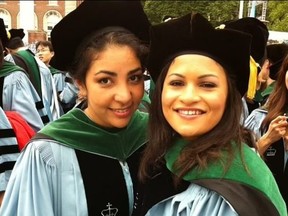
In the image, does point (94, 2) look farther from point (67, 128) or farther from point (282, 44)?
point (282, 44)

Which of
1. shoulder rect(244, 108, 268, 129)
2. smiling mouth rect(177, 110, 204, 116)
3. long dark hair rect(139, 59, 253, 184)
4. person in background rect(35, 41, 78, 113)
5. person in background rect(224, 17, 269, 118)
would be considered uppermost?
person in background rect(224, 17, 269, 118)

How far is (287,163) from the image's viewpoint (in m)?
2.92

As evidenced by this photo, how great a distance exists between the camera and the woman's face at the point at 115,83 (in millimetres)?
1945

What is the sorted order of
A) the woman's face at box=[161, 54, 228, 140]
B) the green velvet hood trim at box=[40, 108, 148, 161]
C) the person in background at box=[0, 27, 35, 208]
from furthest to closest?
the person in background at box=[0, 27, 35, 208]
the green velvet hood trim at box=[40, 108, 148, 161]
the woman's face at box=[161, 54, 228, 140]

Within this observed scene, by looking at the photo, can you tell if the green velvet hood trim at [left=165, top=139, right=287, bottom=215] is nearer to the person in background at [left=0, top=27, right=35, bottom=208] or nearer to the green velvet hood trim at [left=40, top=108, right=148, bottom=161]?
the green velvet hood trim at [left=40, top=108, right=148, bottom=161]

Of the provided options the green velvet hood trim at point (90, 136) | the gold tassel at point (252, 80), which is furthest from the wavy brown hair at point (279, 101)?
the green velvet hood trim at point (90, 136)

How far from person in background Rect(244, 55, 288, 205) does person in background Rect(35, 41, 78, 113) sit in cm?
243

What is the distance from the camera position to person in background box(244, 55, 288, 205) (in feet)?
9.54

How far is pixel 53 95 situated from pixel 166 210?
3.82 metres

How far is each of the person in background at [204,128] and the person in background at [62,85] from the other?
3085 mm

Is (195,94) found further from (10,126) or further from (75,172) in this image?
(10,126)

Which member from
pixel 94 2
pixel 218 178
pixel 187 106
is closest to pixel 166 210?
pixel 218 178

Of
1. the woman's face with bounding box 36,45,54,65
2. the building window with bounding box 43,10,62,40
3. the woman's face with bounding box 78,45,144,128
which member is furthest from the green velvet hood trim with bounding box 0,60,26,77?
the building window with bounding box 43,10,62,40

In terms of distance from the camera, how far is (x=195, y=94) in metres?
1.70
